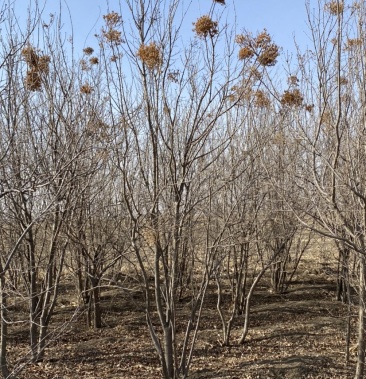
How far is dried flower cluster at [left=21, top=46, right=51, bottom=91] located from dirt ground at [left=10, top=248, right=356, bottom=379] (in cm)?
296

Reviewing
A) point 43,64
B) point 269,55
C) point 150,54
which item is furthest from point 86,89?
point 269,55

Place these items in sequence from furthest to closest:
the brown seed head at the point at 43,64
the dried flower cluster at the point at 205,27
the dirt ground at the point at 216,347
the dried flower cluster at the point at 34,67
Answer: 1. the dirt ground at the point at 216,347
2. the brown seed head at the point at 43,64
3. the dried flower cluster at the point at 34,67
4. the dried flower cluster at the point at 205,27

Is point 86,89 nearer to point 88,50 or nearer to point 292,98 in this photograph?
point 88,50

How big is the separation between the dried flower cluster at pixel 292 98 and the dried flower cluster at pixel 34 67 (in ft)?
9.12

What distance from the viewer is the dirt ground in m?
6.94

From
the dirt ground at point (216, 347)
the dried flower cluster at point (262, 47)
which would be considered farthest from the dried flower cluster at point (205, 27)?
the dirt ground at point (216, 347)

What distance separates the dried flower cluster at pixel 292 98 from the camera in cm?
496

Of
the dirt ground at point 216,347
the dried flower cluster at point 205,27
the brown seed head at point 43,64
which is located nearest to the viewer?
the dried flower cluster at point 205,27

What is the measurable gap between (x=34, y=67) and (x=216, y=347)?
570 cm

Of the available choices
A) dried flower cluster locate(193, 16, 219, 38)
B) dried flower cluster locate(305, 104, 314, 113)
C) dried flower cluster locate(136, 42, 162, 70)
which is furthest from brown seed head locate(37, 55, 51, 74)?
dried flower cluster locate(305, 104, 314, 113)

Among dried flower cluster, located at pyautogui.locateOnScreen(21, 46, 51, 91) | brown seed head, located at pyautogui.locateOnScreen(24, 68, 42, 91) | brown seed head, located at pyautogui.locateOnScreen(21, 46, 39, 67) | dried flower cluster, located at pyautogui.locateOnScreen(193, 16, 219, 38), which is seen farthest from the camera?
brown seed head, located at pyautogui.locateOnScreen(24, 68, 42, 91)

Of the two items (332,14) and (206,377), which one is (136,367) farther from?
(332,14)

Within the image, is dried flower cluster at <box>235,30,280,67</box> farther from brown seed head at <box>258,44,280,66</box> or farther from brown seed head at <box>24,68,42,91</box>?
brown seed head at <box>24,68,42,91</box>

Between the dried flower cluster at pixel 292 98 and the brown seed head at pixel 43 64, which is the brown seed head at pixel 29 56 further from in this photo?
the dried flower cluster at pixel 292 98
